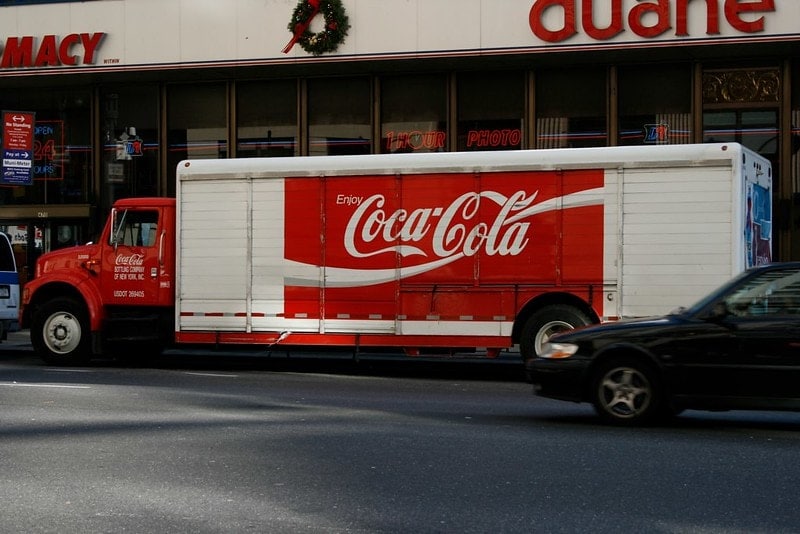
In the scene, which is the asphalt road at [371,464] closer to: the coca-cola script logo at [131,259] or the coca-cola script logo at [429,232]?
the coca-cola script logo at [429,232]

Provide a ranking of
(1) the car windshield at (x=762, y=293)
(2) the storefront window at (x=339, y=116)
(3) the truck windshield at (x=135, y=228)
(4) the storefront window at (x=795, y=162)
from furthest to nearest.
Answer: (2) the storefront window at (x=339, y=116), (4) the storefront window at (x=795, y=162), (3) the truck windshield at (x=135, y=228), (1) the car windshield at (x=762, y=293)

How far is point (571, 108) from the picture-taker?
22453 millimetres

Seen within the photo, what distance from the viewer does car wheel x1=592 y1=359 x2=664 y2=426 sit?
9.63 meters

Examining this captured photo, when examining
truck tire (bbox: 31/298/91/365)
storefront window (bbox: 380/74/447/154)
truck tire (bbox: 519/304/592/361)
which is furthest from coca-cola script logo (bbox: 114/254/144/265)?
storefront window (bbox: 380/74/447/154)

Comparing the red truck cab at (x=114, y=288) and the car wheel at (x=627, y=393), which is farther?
the red truck cab at (x=114, y=288)

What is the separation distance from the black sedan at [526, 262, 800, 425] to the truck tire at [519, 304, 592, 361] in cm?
417

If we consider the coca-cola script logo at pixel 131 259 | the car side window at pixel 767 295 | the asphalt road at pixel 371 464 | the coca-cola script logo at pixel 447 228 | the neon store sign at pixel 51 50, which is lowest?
the asphalt road at pixel 371 464

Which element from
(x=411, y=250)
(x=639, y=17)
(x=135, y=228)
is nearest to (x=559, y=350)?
(x=411, y=250)

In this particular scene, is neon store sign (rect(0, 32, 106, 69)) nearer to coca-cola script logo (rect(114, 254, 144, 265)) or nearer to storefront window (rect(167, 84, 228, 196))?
storefront window (rect(167, 84, 228, 196))

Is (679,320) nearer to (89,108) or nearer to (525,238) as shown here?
(525,238)

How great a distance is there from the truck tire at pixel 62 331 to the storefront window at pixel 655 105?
1093 cm

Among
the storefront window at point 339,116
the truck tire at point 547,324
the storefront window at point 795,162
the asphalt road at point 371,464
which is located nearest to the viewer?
the asphalt road at point 371,464

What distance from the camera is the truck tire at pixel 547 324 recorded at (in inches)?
556

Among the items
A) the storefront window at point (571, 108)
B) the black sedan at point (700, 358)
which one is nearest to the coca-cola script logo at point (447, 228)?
the black sedan at point (700, 358)
